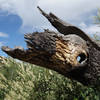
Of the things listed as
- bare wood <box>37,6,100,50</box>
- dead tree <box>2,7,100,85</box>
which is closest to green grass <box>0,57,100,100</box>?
dead tree <box>2,7,100,85</box>

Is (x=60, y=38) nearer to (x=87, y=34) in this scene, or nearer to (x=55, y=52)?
(x=55, y=52)

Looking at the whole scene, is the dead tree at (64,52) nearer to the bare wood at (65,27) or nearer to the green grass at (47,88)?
the bare wood at (65,27)

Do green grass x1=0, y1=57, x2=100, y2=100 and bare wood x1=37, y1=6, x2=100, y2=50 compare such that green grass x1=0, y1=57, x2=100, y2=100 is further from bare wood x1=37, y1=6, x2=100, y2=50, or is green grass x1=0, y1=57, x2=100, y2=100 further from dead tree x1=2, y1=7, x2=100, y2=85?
bare wood x1=37, y1=6, x2=100, y2=50

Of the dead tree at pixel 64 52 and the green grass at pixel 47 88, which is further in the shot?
the green grass at pixel 47 88

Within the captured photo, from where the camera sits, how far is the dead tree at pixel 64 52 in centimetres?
445

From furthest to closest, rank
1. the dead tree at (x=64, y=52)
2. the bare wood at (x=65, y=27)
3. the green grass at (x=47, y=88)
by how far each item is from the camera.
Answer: the bare wood at (x=65, y=27) → the green grass at (x=47, y=88) → the dead tree at (x=64, y=52)

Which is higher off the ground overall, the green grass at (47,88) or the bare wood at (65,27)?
the bare wood at (65,27)

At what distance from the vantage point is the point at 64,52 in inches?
183

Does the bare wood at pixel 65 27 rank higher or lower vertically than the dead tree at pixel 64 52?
higher

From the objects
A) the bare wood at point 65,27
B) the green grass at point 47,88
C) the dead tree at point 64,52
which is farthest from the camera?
the bare wood at point 65,27

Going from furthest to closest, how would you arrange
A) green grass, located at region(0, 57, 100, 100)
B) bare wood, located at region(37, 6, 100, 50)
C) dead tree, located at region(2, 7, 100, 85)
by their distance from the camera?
bare wood, located at region(37, 6, 100, 50) < green grass, located at region(0, 57, 100, 100) < dead tree, located at region(2, 7, 100, 85)

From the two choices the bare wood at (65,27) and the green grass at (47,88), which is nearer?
the green grass at (47,88)

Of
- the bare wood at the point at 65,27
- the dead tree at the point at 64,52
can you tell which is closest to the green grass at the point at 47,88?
the dead tree at the point at 64,52

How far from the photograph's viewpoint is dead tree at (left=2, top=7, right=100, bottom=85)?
175 inches
